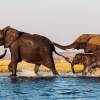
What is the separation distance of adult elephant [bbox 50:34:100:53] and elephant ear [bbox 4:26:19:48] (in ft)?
14.6

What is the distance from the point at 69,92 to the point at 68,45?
12738mm

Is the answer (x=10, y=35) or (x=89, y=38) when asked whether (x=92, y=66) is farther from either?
(x=10, y=35)

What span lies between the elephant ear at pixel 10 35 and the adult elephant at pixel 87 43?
4447 millimetres

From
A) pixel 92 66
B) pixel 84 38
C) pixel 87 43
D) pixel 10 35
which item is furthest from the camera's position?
pixel 84 38

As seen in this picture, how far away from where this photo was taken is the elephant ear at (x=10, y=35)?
30.0 metres

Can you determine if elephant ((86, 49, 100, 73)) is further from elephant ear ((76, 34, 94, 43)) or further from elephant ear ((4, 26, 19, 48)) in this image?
elephant ear ((4, 26, 19, 48))

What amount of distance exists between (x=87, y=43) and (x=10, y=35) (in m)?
7.64

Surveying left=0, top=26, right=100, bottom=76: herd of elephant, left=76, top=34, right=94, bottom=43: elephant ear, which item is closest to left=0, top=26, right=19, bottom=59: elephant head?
left=0, top=26, right=100, bottom=76: herd of elephant

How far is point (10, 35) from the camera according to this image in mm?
30297

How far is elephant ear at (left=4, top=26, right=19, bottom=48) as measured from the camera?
98.4ft

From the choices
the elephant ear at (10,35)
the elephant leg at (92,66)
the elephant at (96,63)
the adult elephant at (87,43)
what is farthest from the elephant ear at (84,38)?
the elephant ear at (10,35)

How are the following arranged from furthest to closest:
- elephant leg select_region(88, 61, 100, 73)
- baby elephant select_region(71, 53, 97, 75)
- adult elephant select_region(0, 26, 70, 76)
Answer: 1. baby elephant select_region(71, 53, 97, 75)
2. elephant leg select_region(88, 61, 100, 73)
3. adult elephant select_region(0, 26, 70, 76)

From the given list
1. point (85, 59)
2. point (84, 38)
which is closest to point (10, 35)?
point (84, 38)

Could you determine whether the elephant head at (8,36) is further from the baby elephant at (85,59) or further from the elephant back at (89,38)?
the elephant back at (89,38)
